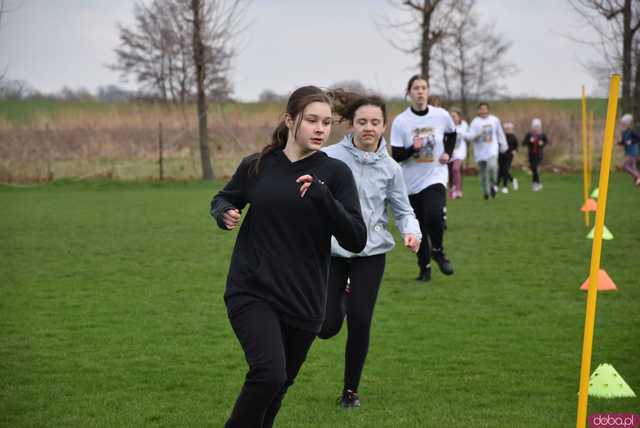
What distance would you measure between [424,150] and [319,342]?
2.85 meters

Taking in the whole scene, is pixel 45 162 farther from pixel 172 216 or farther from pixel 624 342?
pixel 624 342

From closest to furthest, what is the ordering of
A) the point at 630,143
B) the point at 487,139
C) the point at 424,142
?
the point at 424,142
the point at 487,139
the point at 630,143

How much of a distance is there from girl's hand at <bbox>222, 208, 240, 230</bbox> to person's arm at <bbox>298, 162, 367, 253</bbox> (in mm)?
421

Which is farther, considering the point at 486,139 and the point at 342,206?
the point at 486,139

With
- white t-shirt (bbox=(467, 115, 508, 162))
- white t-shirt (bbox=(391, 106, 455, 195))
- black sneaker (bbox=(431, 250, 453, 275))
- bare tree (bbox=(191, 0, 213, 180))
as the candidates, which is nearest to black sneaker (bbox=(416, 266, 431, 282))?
black sneaker (bbox=(431, 250, 453, 275))

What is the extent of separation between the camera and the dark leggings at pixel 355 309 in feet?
20.0

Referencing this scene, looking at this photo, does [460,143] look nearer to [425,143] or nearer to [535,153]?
[535,153]

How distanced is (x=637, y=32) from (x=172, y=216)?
2063 centimetres

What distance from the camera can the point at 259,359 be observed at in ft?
14.1

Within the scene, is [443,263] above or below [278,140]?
below

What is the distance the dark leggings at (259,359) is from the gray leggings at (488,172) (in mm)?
19030

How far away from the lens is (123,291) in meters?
10.8

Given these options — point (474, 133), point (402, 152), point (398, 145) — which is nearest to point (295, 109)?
point (402, 152)

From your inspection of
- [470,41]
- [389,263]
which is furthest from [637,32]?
[389,263]
